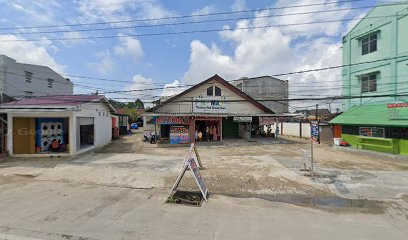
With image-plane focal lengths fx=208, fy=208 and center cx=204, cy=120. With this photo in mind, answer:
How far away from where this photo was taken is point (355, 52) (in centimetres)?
1848

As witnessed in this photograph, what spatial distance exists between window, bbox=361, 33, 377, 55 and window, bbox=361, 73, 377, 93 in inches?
80.0

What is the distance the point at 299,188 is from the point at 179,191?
4.40m

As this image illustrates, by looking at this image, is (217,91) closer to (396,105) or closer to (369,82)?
(369,82)

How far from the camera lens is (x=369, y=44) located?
1744 cm

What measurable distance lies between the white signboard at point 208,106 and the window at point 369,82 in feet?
41.9

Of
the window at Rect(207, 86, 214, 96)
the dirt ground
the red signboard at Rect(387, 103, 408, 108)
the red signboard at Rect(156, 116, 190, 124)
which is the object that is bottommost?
the dirt ground

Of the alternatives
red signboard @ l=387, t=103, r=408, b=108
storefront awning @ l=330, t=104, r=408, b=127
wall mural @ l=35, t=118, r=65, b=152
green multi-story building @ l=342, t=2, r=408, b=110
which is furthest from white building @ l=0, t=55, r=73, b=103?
red signboard @ l=387, t=103, r=408, b=108

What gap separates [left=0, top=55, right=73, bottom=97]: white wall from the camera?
25.0m

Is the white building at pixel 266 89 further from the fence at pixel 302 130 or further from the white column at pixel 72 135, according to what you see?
the white column at pixel 72 135

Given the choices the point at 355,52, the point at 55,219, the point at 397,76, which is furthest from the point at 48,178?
the point at 355,52

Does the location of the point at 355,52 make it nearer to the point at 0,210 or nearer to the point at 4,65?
the point at 0,210

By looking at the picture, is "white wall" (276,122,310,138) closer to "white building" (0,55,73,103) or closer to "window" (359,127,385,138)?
"window" (359,127,385,138)

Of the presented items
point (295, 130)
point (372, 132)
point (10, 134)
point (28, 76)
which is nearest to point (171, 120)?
point (10, 134)

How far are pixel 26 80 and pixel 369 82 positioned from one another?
3877 cm
